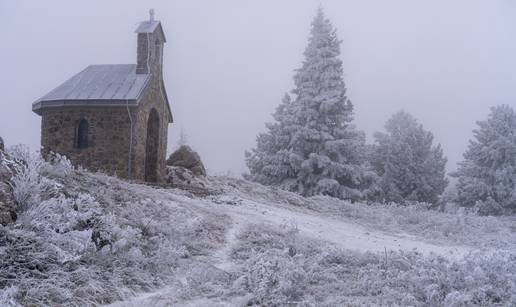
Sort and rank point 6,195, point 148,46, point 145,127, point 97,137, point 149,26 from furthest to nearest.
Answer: point 149,26, point 148,46, point 145,127, point 97,137, point 6,195

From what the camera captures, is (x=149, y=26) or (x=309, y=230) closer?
(x=309, y=230)

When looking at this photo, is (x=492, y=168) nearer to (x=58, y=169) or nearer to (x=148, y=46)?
(x=148, y=46)

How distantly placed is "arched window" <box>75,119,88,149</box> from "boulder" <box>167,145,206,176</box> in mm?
5198

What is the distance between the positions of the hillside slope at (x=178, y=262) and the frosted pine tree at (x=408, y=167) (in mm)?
19117

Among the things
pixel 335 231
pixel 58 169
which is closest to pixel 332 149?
pixel 335 231

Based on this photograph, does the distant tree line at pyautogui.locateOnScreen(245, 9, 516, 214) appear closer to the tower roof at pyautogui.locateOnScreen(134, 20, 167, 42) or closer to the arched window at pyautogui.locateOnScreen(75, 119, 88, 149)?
the tower roof at pyautogui.locateOnScreen(134, 20, 167, 42)

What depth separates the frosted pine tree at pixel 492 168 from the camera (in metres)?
26.1

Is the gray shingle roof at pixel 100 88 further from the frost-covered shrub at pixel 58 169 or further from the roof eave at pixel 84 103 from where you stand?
the frost-covered shrub at pixel 58 169

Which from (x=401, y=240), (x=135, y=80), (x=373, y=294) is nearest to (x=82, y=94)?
(x=135, y=80)

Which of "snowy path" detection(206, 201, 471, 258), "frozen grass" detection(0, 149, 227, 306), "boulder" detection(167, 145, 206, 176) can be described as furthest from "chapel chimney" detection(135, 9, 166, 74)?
"frozen grass" detection(0, 149, 227, 306)

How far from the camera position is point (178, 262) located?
25.2ft

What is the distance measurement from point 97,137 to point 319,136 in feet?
36.9

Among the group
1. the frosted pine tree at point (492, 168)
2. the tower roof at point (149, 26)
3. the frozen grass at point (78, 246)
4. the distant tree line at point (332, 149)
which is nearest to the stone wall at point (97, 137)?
the tower roof at point (149, 26)

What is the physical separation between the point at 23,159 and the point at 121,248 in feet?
7.24
